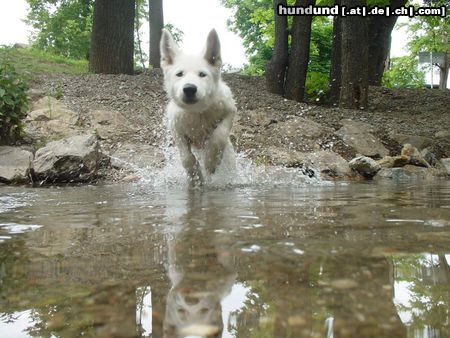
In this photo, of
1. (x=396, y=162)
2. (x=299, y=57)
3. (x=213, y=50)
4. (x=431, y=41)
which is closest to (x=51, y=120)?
(x=213, y=50)

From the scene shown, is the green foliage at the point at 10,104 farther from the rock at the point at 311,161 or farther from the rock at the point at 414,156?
the rock at the point at 414,156

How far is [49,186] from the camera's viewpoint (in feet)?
19.9

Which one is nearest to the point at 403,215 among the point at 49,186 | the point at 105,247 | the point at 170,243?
the point at 170,243

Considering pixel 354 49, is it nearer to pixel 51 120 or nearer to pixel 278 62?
pixel 278 62

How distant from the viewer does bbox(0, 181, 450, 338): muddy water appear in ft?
3.44

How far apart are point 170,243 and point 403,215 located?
134cm

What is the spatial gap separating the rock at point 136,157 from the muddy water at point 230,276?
182 inches

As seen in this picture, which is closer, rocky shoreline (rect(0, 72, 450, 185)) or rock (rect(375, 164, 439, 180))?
rocky shoreline (rect(0, 72, 450, 185))

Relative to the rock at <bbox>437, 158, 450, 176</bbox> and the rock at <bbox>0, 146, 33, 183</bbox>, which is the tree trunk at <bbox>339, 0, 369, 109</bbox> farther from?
the rock at <bbox>0, 146, 33, 183</bbox>

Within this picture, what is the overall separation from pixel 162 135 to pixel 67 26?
80.8 ft

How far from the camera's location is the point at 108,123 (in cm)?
888

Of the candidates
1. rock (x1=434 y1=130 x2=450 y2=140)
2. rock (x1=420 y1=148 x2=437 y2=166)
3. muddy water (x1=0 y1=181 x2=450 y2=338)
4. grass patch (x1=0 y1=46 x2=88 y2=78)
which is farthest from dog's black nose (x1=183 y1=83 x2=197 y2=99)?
grass patch (x1=0 y1=46 x2=88 y2=78)

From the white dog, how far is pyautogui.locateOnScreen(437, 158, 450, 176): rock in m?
4.16

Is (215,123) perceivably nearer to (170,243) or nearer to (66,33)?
(170,243)
